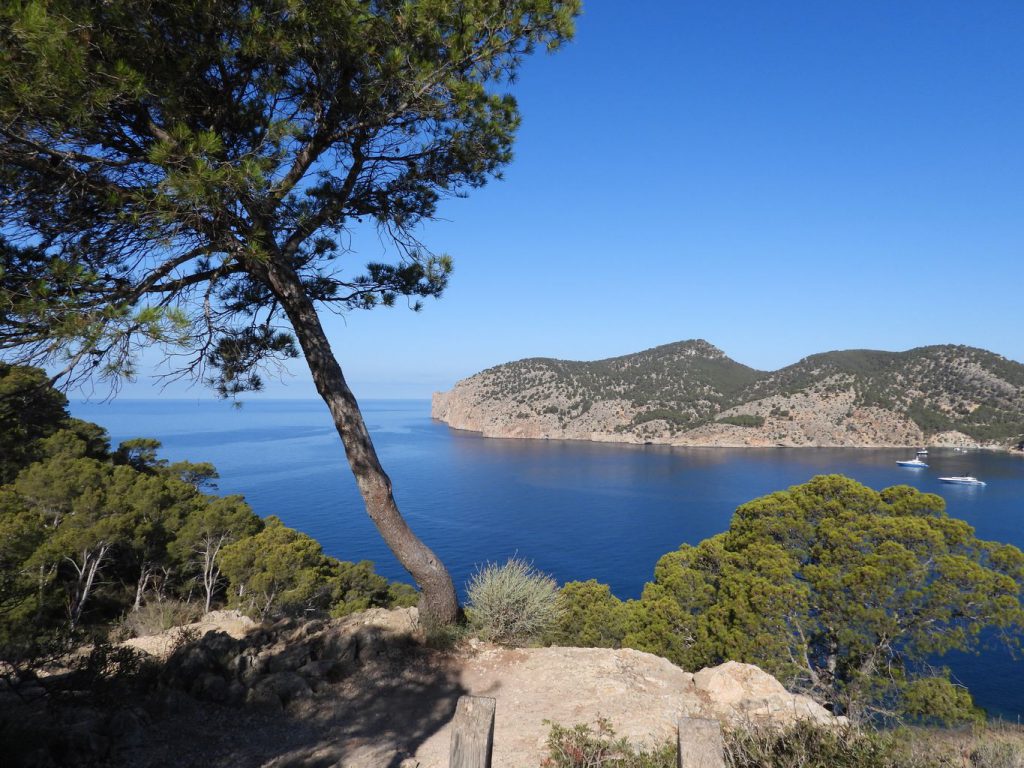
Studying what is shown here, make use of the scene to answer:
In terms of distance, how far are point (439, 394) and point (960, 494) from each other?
134678 millimetres

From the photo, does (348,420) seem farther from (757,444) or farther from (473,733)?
(757,444)

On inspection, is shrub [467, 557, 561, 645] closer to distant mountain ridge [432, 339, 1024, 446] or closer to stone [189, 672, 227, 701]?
stone [189, 672, 227, 701]

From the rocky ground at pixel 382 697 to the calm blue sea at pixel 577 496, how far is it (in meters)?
19.7

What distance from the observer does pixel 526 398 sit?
114000 mm

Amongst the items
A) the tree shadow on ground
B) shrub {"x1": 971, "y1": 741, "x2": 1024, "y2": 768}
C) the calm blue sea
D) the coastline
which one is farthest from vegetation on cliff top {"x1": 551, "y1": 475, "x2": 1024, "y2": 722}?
the coastline

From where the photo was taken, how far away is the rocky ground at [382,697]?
4039 mm

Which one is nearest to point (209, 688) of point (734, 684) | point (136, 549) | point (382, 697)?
point (382, 697)

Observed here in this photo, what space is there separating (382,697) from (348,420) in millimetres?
2658

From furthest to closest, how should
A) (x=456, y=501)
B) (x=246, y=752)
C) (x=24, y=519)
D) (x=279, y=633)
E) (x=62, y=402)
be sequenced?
Answer: (x=456, y=501), (x=24, y=519), (x=279, y=633), (x=246, y=752), (x=62, y=402)

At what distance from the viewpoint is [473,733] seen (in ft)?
7.47

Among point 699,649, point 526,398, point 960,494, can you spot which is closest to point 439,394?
point 526,398

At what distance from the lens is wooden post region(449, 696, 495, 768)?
2.25 m

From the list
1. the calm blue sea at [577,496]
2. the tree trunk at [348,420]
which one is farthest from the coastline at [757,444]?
the tree trunk at [348,420]

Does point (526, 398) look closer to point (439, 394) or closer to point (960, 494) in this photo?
point (439, 394)
